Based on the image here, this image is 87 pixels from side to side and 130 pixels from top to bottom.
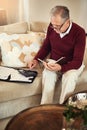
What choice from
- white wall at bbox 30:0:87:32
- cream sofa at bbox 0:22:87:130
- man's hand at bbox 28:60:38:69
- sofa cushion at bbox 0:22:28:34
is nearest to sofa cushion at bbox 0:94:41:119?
cream sofa at bbox 0:22:87:130

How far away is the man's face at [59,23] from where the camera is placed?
209 cm

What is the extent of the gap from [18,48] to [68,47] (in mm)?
526

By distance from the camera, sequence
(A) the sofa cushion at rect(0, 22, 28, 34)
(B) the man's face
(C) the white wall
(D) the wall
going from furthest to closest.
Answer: (C) the white wall → (D) the wall → (A) the sofa cushion at rect(0, 22, 28, 34) → (B) the man's face

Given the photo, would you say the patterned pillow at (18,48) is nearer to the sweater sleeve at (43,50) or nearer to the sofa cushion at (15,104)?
the sweater sleeve at (43,50)

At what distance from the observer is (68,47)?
2264 millimetres

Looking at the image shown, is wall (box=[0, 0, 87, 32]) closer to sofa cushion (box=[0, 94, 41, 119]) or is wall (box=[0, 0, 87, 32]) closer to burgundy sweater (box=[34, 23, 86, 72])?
burgundy sweater (box=[34, 23, 86, 72])

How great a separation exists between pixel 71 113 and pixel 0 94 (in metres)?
0.92

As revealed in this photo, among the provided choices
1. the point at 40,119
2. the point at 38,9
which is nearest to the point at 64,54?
the point at 40,119

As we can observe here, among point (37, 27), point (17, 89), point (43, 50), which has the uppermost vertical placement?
point (37, 27)

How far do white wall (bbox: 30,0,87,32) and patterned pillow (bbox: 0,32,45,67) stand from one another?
1453 mm

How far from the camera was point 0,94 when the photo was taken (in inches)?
82.0

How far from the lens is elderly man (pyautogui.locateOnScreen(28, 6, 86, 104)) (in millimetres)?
2125

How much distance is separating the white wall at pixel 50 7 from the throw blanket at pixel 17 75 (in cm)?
179

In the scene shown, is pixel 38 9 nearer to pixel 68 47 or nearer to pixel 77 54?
pixel 68 47
